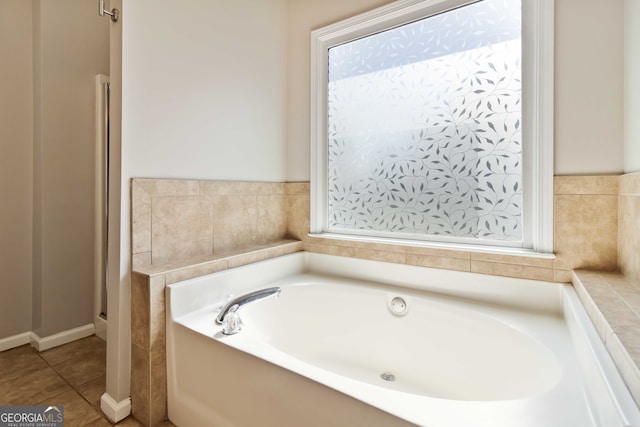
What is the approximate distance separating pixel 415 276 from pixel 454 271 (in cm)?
22

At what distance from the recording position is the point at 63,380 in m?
1.67

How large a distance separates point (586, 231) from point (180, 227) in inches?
80.2

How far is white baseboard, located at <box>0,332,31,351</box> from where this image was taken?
6.56ft

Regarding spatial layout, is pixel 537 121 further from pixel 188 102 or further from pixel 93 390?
pixel 93 390

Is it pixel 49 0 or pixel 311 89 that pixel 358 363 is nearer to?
pixel 311 89

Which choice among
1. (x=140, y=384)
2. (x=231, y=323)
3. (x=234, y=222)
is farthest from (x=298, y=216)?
(x=140, y=384)

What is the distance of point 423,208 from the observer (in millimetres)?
1867

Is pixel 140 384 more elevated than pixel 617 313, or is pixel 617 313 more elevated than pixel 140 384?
pixel 617 313

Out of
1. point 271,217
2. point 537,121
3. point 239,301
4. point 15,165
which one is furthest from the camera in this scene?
point 271,217

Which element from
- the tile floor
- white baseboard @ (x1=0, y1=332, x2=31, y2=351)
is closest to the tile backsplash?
the tile floor

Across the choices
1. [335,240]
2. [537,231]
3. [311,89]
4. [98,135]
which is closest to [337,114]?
[311,89]

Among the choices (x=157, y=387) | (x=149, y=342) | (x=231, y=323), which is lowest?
(x=157, y=387)

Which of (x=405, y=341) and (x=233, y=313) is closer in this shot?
(x=233, y=313)

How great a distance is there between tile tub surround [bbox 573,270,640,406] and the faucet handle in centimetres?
119
